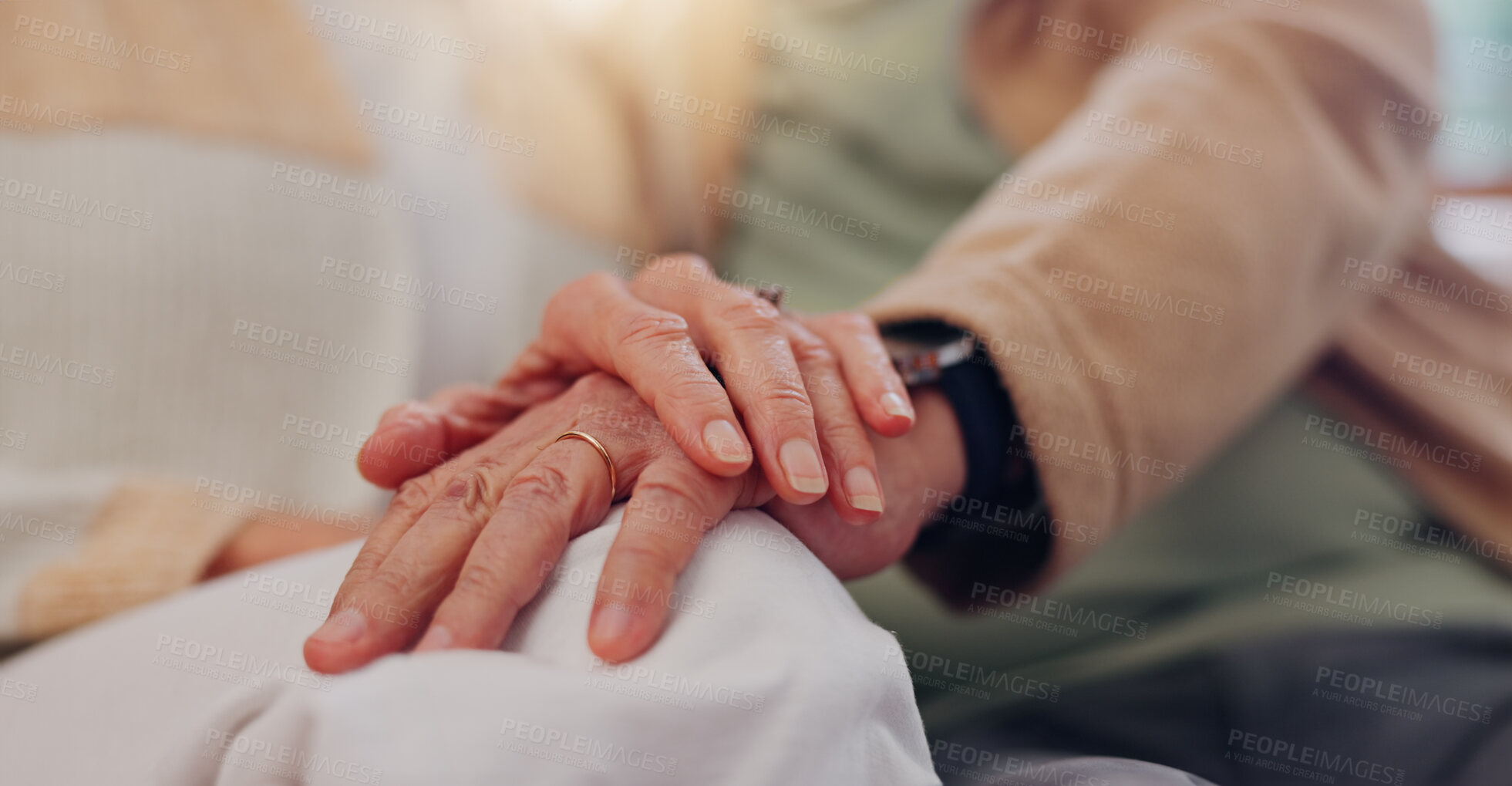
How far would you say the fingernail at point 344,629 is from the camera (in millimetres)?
477

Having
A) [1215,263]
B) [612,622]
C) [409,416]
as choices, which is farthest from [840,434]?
[1215,263]

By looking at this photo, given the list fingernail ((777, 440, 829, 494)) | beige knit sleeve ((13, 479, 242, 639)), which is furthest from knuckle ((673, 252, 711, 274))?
beige knit sleeve ((13, 479, 242, 639))

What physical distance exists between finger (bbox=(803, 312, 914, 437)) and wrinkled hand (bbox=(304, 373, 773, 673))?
0.33ft

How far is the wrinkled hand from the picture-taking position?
47 centimetres

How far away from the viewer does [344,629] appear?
1.58 feet

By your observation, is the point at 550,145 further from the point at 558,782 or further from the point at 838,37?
the point at 558,782

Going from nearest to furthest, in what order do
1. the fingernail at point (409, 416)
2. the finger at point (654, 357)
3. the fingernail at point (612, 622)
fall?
1. the fingernail at point (612, 622)
2. the finger at point (654, 357)
3. the fingernail at point (409, 416)

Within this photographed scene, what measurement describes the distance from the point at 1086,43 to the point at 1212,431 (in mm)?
589

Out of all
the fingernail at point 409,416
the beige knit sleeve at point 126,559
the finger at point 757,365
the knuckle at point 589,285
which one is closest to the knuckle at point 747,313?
the finger at point 757,365

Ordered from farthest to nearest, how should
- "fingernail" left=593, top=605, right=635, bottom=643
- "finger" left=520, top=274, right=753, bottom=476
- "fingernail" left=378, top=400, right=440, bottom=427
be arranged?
1. "fingernail" left=378, top=400, right=440, bottom=427
2. "finger" left=520, top=274, right=753, bottom=476
3. "fingernail" left=593, top=605, right=635, bottom=643

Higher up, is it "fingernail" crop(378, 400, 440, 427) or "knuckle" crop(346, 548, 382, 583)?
"fingernail" crop(378, 400, 440, 427)

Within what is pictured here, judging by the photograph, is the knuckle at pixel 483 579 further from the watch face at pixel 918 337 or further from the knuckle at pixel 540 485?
the watch face at pixel 918 337

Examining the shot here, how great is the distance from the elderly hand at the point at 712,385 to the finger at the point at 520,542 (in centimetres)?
7

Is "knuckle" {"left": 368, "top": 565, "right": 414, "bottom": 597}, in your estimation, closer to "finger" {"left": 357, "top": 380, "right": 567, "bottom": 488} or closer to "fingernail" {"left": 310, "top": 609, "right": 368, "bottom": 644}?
"fingernail" {"left": 310, "top": 609, "right": 368, "bottom": 644}
